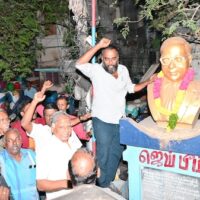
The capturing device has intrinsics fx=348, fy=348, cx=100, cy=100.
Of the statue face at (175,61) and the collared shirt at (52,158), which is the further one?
the statue face at (175,61)

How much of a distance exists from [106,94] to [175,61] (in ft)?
3.22

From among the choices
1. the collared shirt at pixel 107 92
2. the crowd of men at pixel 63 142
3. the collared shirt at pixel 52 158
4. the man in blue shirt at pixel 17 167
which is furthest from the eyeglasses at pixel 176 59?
the man in blue shirt at pixel 17 167

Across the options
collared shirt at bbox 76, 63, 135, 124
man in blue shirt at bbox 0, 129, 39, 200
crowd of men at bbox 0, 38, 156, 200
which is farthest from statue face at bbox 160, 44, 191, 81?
man in blue shirt at bbox 0, 129, 39, 200

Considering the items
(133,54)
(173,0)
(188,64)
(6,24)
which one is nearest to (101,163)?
(188,64)

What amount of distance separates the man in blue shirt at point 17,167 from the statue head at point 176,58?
5.77ft

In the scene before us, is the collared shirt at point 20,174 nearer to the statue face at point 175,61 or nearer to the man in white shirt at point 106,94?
the man in white shirt at point 106,94

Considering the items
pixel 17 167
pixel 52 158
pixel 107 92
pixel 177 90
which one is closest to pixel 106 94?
pixel 107 92

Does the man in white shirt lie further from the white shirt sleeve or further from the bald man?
the bald man

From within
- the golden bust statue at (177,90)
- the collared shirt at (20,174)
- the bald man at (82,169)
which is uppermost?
the golden bust statue at (177,90)

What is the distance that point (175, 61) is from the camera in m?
3.70

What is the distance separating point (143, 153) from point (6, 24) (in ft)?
11.1

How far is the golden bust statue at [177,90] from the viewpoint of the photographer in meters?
3.69

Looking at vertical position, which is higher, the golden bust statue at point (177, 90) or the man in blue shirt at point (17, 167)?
the golden bust statue at point (177, 90)

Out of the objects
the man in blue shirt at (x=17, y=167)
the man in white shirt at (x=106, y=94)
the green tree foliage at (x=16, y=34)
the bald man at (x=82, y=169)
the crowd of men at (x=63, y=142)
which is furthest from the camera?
the green tree foliage at (x=16, y=34)
